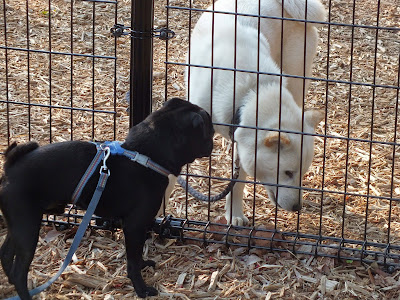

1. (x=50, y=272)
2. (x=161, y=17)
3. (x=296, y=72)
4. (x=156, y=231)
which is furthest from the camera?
(x=161, y=17)

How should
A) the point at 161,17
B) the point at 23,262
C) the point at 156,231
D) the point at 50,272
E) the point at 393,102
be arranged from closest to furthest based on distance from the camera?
1. the point at 23,262
2. the point at 50,272
3. the point at 156,231
4. the point at 393,102
5. the point at 161,17

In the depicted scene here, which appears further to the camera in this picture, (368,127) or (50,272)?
(368,127)

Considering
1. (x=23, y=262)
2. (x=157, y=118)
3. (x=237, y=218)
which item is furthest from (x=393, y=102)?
(x=23, y=262)

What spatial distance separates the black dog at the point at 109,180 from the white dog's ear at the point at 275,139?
26.0 inches

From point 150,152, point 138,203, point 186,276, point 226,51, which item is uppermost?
point 226,51

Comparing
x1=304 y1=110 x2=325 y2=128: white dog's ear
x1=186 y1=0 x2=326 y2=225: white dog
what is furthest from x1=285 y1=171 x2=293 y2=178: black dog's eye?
x1=304 y1=110 x2=325 y2=128: white dog's ear

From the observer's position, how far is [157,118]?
3.58 m

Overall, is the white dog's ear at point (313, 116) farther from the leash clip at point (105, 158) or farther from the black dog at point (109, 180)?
the leash clip at point (105, 158)

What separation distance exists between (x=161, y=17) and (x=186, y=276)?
4.97 meters

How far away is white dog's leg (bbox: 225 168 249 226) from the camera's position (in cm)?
472

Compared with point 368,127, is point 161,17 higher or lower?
higher

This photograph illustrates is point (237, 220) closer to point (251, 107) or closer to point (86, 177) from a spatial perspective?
point (251, 107)

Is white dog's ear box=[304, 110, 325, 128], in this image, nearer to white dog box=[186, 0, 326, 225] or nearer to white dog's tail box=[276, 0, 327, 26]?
white dog box=[186, 0, 326, 225]

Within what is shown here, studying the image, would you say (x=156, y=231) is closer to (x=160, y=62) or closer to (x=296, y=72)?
(x=296, y=72)
